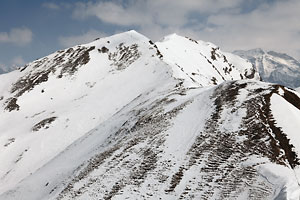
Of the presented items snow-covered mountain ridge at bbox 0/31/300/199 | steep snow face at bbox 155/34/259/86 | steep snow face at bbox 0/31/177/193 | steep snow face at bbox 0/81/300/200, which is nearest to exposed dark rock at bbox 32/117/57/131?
steep snow face at bbox 0/31/177/193

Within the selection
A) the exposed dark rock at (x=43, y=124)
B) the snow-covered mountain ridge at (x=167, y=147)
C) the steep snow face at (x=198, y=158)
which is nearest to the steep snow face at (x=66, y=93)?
the exposed dark rock at (x=43, y=124)

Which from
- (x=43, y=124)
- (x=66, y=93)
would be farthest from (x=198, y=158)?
(x=66, y=93)

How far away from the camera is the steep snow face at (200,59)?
82488 mm

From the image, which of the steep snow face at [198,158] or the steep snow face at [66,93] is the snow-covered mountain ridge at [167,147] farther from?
the steep snow face at [66,93]

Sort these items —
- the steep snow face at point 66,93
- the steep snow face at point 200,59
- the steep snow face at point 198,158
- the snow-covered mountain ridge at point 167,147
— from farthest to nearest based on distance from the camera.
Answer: the steep snow face at point 200,59
the steep snow face at point 66,93
the snow-covered mountain ridge at point 167,147
the steep snow face at point 198,158

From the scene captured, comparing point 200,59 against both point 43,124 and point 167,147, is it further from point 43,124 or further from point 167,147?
point 167,147

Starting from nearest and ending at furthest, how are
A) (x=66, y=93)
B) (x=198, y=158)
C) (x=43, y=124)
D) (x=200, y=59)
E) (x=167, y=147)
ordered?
(x=198, y=158), (x=167, y=147), (x=43, y=124), (x=66, y=93), (x=200, y=59)

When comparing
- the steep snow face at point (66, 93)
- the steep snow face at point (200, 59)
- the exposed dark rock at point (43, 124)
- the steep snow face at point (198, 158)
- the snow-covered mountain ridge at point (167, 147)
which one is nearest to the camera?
the steep snow face at point (198, 158)

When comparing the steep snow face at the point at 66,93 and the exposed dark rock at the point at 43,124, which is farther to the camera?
the exposed dark rock at the point at 43,124

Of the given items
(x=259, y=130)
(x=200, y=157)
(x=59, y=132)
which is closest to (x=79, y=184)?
(x=200, y=157)

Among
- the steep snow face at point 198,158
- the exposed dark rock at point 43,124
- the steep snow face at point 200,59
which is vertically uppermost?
the steep snow face at point 200,59

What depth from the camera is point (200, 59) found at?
10575 cm

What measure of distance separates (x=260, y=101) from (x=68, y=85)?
2249 inches

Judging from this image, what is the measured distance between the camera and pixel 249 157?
18.8 meters
